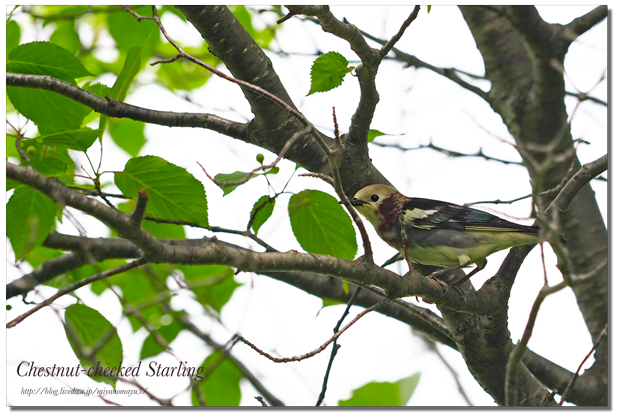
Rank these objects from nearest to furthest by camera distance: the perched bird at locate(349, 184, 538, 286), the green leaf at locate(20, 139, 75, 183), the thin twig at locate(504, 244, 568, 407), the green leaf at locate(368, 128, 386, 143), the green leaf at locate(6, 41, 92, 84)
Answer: the thin twig at locate(504, 244, 568, 407) < the green leaf at locate(20, 139, 75, 183) < the green leaf at locate(6, 41, 92, 84) < the green leaf at locate(368, 128, 386, 143) < the perched bird at locate(349, 184, 538, 286)

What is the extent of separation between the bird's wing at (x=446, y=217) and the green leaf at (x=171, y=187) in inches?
85.9

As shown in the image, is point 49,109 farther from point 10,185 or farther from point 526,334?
point 526,334

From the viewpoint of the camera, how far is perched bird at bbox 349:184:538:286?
13.4 feet

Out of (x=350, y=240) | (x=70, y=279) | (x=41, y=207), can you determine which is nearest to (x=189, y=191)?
(x=41, y=207)

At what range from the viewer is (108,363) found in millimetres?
2766

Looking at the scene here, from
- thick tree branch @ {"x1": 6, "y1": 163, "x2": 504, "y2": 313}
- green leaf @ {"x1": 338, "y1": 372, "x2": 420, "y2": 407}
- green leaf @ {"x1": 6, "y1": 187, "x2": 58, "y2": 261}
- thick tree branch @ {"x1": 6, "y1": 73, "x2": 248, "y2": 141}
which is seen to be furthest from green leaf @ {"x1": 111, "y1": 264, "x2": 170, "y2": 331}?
thick tree branch @ {"x1": 6, "y1": 163, "x2": 504, "y2": 313}

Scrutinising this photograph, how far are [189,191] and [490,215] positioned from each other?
274 centimetres

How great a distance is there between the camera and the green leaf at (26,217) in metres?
2.57

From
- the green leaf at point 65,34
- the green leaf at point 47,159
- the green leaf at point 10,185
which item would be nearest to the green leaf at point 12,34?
the green leaf at point 65,34

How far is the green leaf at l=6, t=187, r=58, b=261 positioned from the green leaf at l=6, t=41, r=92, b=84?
2.51 ft

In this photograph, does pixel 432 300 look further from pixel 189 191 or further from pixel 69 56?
pixel 69 56

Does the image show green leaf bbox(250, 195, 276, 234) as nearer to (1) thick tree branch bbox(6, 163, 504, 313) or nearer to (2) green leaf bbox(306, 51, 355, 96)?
(1) thick tree branch bbox(6, 163, 504, 313)

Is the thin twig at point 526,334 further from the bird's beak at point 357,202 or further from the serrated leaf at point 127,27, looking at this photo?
the serrated leaf at point 127,27

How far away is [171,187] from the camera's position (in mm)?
2637
